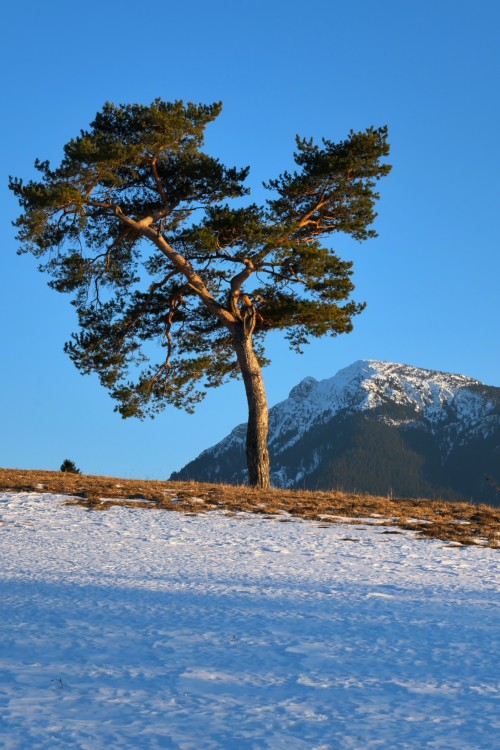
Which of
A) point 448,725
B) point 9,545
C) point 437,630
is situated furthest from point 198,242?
point 448,725

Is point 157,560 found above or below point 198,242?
below

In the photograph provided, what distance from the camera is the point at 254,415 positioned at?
21625 mm

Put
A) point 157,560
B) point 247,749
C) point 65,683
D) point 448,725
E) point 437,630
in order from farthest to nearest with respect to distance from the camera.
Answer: point 157,560
point 437,630
point 65,683
point 448,725
point 247,749

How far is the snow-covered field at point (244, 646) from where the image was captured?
157 inches

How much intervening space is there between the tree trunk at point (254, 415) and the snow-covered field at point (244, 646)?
1153 centimetres

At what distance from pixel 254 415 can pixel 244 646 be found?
53.3 ft

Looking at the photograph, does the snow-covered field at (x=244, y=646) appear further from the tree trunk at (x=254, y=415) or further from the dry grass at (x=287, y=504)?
the tree trunk at (x=254, y=415)

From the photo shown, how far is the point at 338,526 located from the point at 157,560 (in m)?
4.58

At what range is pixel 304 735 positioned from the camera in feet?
12.8

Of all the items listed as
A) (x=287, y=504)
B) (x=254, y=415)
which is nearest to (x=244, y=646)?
(x=287, y=504)

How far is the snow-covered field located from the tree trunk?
11.5 m

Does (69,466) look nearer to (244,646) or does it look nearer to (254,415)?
(254,415)

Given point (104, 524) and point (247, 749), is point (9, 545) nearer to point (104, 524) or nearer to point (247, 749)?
point (104, 524)

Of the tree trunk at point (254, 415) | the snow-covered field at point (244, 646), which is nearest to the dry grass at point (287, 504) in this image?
the snow-covered field at point (244, 646)
